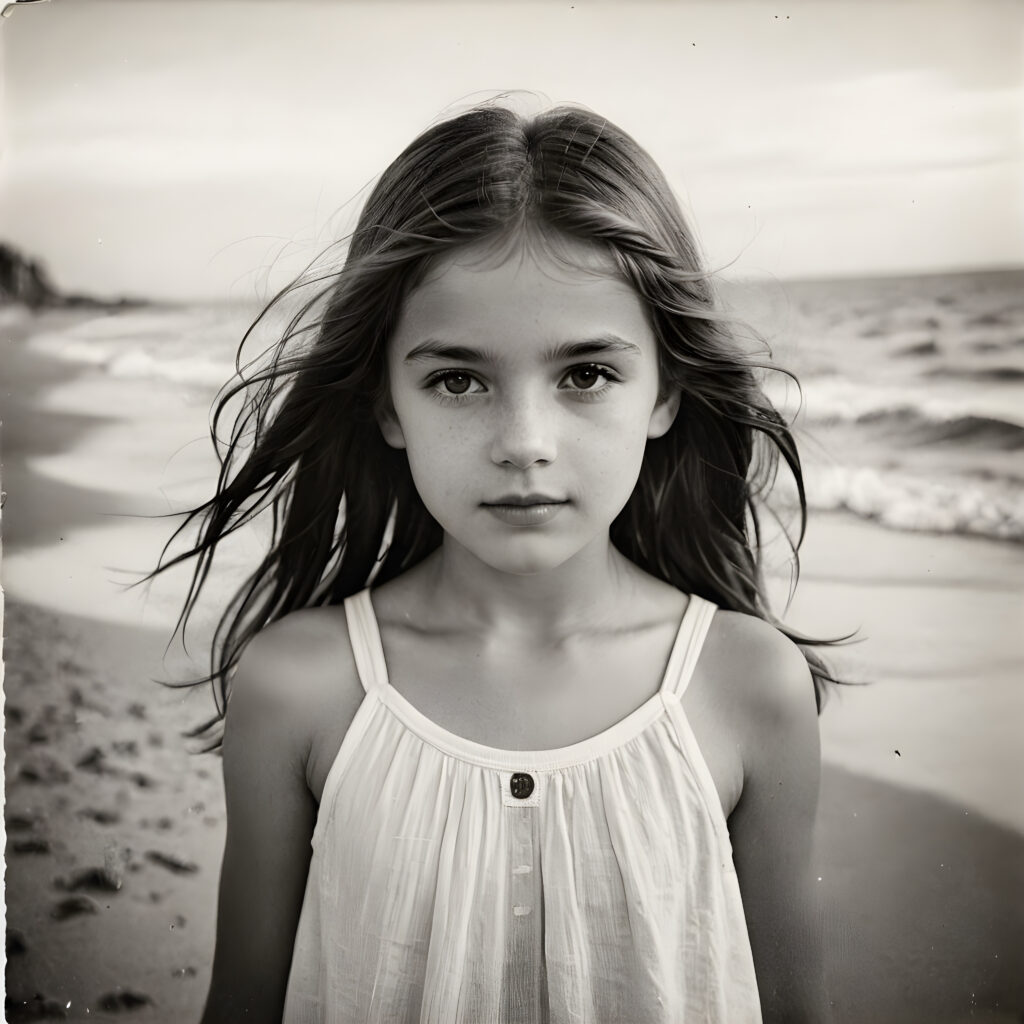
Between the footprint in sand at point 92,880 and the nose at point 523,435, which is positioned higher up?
the nose at point 523,435

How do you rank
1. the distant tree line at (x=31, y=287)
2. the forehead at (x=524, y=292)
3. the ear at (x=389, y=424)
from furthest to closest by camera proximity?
the distant tree line at (x=31, y=287) < the ear at (x=389, y=424) < the forehead at (x=524, y=292)

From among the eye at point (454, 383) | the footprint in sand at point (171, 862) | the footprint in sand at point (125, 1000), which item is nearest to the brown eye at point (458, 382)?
the eye at point (454, 383)

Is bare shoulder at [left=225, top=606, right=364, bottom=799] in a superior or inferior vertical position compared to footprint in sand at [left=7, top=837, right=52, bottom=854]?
superior

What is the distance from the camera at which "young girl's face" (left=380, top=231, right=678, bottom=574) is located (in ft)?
3.59

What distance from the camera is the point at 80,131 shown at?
1305mm

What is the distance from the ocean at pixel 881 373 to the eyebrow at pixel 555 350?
28 centimetres

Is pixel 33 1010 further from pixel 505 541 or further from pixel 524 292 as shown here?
pixel 524 292

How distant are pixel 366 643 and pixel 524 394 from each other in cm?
33

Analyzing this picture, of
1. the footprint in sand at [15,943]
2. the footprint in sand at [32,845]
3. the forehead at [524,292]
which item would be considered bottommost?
the footprint in sand at [15,943]

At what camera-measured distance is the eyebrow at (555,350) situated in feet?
3.61

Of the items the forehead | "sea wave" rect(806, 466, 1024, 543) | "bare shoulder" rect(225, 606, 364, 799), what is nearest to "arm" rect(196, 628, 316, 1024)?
"bare shoulder" rect(225, 606, 364, 799)

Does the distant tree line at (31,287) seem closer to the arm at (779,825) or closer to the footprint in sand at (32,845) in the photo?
the footprint in sand at (32,845)

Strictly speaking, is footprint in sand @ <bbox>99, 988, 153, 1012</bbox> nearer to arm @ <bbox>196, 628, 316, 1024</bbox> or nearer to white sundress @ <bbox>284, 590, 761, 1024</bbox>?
arm @ <bbox>196, 628, 316, 1024</bbox>

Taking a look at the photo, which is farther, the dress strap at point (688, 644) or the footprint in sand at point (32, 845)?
the footprint in sand at point (32, 845)
